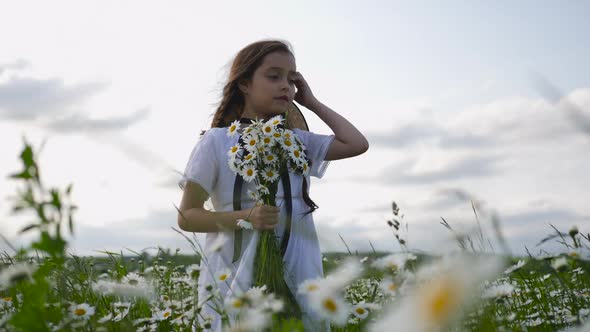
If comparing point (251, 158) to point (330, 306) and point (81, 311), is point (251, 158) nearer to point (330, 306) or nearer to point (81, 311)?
point (81, 311)

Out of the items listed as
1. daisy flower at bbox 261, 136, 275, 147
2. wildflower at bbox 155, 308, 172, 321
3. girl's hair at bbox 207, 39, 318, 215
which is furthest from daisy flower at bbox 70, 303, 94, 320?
girl's hair at bbox 207, 39, 318, 215

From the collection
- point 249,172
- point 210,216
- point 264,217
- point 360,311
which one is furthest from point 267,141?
point 360,311

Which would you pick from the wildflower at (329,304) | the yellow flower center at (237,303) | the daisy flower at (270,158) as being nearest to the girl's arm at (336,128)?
the daisy flower at (270,158)

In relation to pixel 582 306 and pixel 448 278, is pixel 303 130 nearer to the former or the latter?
pixel 582 306

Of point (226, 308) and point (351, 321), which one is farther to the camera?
point (351, 321)

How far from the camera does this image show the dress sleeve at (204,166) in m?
3.75

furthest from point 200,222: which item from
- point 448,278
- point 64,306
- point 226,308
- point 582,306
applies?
point 448,278

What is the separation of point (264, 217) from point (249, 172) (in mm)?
304

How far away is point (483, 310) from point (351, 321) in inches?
35.1

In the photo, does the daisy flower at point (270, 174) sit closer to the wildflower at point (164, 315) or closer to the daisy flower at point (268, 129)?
the daisy flower at point (268, 129)

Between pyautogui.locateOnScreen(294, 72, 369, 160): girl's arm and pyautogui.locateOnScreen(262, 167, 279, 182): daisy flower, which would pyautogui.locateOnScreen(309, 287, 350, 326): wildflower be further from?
pyautogui.locateOnScreen(294, 72, 369, 160): girl's arm

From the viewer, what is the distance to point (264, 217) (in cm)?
298

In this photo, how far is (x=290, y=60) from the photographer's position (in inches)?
169

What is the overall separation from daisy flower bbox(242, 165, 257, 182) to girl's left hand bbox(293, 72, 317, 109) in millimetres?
1508
